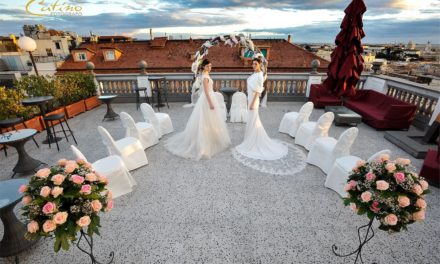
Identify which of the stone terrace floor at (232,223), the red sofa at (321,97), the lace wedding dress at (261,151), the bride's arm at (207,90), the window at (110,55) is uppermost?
the window at (110,55)

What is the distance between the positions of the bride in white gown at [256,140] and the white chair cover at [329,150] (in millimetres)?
691

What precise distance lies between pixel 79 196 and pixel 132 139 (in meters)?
2.71

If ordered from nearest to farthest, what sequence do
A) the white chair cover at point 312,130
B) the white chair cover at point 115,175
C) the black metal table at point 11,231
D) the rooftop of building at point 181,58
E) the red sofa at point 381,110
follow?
the black metal table at point 11,231 → the white chair cover at point 115,175 → the white chair cover at point 312,130 → the red sofa at point 381,110 → the rooftop of building at point 181,58

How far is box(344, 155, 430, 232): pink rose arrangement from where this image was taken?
5.84 feet

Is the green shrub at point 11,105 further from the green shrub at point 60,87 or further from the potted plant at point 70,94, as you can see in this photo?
the potted plant at point 70,94

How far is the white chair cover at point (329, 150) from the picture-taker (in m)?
3.73

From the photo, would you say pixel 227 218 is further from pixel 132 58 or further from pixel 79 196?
pixel 132 58

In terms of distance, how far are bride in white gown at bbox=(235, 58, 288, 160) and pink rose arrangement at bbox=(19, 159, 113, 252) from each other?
345 cm

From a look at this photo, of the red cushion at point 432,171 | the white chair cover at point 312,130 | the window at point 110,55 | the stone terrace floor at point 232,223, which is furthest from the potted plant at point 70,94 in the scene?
the window at point 110,55

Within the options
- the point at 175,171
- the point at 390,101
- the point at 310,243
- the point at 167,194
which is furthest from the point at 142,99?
the point at 390,101

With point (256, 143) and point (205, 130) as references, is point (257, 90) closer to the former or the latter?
point (256, 143)

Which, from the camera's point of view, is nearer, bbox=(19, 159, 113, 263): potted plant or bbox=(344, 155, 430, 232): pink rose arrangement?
bbox=(19, 159, 113, 263): potted plant

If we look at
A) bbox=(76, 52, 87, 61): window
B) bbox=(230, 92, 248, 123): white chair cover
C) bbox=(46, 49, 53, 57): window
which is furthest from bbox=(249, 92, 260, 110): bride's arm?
bbox=(46, 49, 53, 57): window

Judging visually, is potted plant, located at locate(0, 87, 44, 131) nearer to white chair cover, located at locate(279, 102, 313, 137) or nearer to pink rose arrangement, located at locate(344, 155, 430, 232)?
white chair cover, located at locate(279, 102, 313, 137)
